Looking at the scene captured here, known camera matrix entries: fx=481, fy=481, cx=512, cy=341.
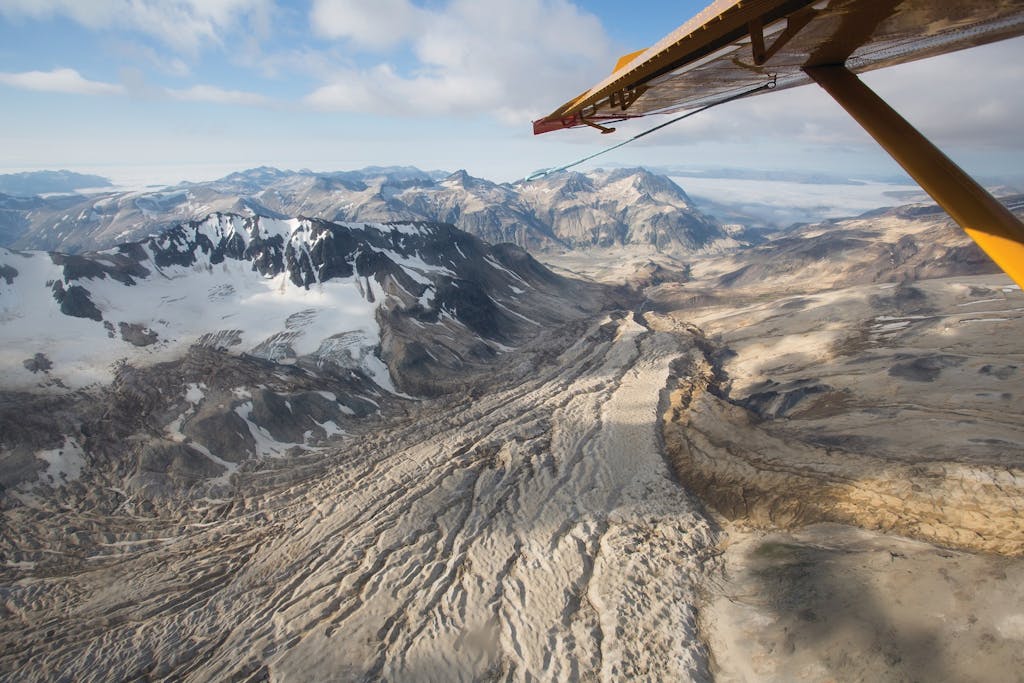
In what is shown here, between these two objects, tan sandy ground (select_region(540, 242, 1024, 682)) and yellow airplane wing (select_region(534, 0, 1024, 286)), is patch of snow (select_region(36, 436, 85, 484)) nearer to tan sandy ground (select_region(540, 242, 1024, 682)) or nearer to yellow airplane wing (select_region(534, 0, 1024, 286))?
tan sandy ground (select_region(540, 242, 1024, 682))

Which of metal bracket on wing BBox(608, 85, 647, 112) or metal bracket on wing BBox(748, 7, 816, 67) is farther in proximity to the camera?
metal bracket on wing BBox(608, 85, 647, 112)

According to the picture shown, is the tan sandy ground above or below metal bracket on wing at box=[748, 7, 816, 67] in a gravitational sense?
below

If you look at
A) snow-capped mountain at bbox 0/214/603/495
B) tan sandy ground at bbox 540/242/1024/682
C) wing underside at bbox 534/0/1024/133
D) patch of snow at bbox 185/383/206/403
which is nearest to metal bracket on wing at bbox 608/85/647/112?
wing underside at bbox 534/0/1024/133

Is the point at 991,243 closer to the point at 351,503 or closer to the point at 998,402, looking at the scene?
the point at 351,503

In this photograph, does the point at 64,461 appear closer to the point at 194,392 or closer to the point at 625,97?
the point at 194,392

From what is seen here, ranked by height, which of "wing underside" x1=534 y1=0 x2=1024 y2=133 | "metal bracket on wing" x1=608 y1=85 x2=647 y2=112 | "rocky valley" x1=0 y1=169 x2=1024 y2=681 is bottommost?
"rocky valley" x1=0 y1=169 x2=1024 y2=681

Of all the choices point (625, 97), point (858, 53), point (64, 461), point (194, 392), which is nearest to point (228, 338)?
point (194, 392)
